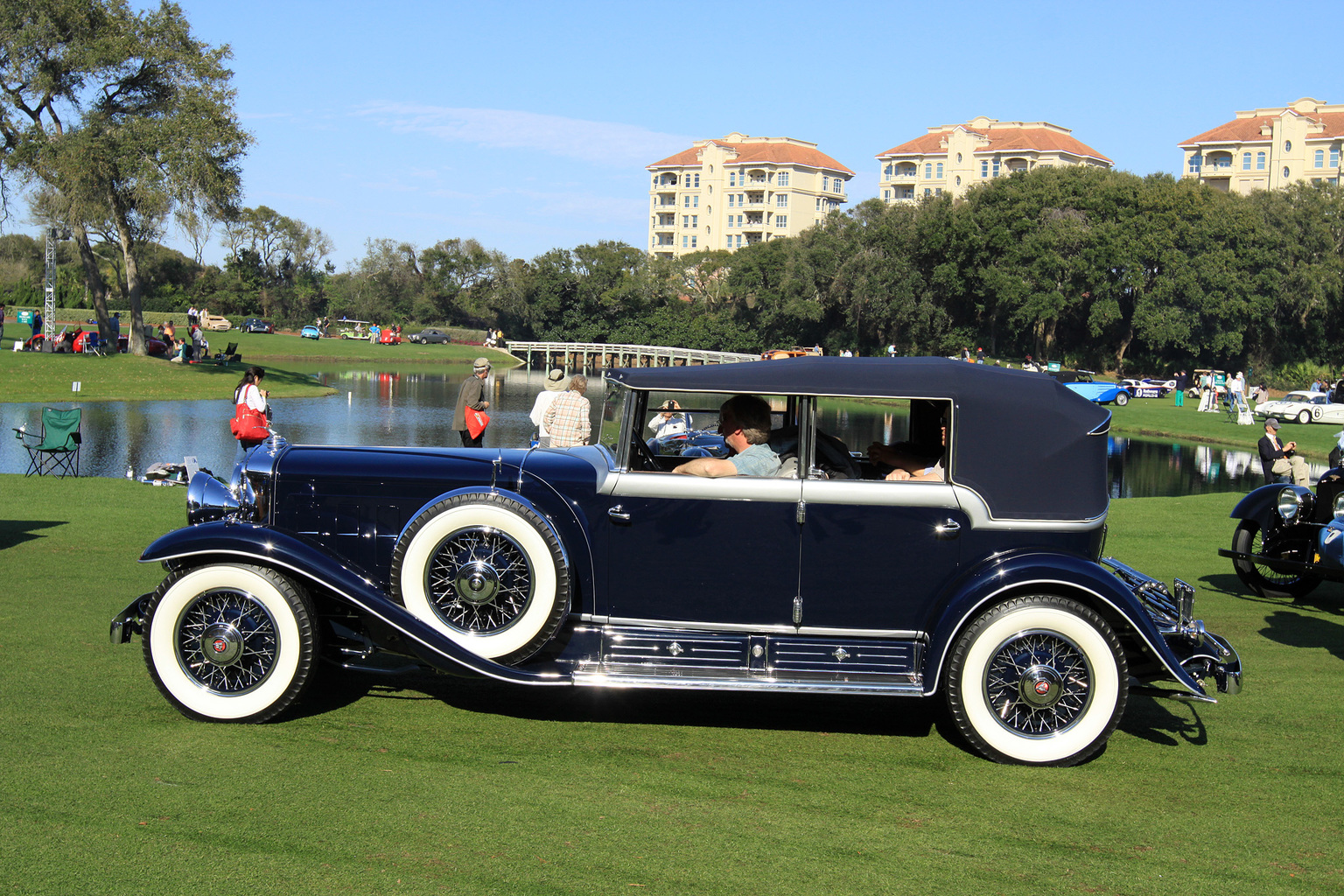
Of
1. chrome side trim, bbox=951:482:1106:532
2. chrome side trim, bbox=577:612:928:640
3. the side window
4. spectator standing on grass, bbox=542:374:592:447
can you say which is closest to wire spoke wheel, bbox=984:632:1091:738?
chrome side trim, bbox=577:612:928:640

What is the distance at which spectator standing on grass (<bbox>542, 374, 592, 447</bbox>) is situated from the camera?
10188mm

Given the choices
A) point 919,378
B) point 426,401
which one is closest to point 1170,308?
point 426,401

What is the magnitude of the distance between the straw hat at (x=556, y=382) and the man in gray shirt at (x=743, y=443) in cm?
533

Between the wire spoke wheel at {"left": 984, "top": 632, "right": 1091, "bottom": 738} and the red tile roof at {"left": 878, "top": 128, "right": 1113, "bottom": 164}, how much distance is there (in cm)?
11490

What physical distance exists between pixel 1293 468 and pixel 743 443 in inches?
426

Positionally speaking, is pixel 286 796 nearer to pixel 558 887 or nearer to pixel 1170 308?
pixel 558 887

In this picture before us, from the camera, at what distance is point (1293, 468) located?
13047 mm

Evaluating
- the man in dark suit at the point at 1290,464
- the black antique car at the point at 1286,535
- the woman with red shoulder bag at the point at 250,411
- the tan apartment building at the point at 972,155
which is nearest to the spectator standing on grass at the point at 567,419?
the woman with red shoulder bag at the point at 250,411

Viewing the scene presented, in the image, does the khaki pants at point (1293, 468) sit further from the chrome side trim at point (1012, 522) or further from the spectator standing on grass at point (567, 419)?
the chrome side trim at point (1012, 522)

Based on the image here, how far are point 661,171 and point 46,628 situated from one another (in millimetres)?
128832

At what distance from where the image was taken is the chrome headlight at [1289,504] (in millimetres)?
8750

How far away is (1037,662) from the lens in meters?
4.86

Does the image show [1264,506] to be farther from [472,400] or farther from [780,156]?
[780,156]

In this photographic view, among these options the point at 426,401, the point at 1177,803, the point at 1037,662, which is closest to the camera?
the point at 1177,803
